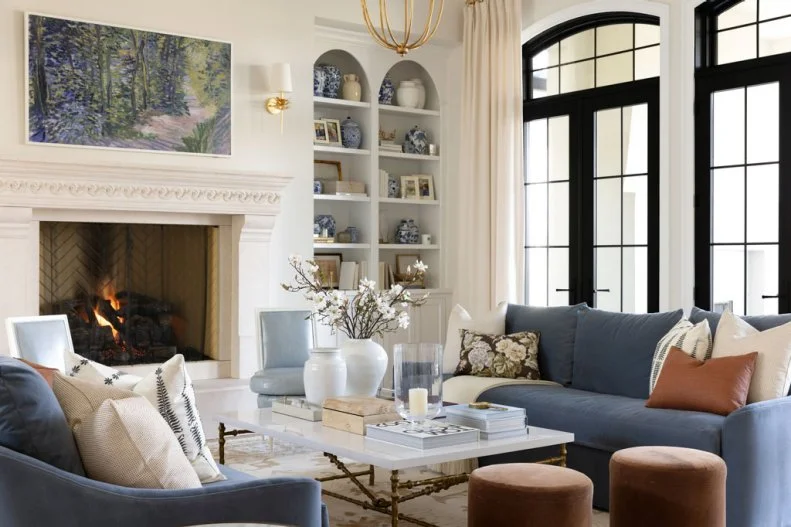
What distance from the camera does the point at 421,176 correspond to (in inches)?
313

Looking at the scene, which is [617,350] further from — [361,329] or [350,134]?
[350,134]

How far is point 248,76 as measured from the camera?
6672mm

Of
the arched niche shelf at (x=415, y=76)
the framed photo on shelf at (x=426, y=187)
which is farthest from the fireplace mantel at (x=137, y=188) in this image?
the arched niche shelf at (x=415, y=76)

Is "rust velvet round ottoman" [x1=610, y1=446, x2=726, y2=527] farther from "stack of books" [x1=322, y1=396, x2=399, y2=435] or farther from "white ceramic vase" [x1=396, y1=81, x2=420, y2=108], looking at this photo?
"white ceramic vase" [x1=396, y1=81, x2=420, y2=108]

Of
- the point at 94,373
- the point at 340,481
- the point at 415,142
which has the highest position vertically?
the point at 415,142

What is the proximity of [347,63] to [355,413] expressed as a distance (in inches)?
177

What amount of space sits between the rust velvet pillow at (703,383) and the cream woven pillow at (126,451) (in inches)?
99.8

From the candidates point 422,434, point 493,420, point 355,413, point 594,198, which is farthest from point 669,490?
point 594,198

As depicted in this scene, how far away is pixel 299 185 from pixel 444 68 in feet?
5.90

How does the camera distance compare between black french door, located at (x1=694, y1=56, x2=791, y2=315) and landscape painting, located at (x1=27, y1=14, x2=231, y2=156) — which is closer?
black french door, located at (x1=694, y1=56, x2=791, y2=315)

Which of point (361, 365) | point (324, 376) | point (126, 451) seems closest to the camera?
point (126, 451)

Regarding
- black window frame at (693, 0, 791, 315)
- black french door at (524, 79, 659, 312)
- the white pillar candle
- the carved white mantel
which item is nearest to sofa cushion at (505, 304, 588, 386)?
black window frame at (693, 0, 791, 315)

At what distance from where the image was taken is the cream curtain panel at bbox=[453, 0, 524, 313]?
7.18 meters

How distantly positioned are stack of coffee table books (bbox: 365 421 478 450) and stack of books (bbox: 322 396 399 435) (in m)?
0.06
